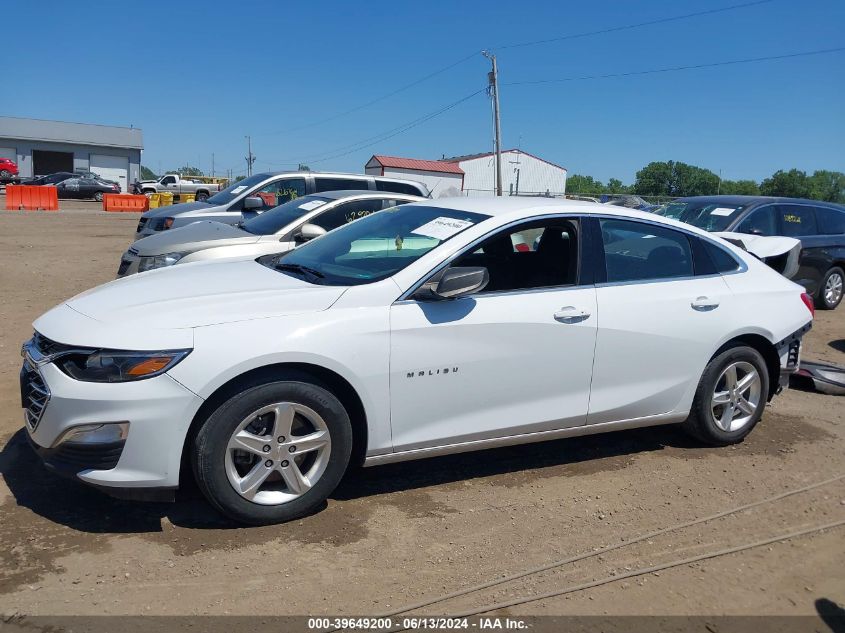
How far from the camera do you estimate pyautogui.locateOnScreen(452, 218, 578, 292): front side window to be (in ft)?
14.6

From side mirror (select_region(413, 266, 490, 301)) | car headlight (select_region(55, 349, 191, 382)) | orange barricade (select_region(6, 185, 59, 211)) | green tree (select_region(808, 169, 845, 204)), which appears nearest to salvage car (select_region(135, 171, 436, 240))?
side mirror (select_region(413, 266, 490, 301))

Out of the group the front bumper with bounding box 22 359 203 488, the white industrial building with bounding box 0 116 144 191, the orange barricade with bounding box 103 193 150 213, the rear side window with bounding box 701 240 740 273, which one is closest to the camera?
the front bumper with bounding box 22 359 203 488

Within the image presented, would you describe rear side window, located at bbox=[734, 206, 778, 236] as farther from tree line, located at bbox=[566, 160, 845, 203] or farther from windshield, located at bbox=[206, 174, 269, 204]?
tree line, located at bbox=[566, 160, 845, 203]

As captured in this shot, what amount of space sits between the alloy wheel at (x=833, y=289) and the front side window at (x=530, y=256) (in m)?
8.60

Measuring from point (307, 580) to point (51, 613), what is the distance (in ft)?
3.32

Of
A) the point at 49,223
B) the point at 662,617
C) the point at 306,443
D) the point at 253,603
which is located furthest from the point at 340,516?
the point at 49,223

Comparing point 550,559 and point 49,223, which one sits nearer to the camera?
point 550,559

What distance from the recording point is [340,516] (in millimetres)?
3939

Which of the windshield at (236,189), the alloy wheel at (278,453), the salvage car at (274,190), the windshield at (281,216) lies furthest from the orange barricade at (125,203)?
the alloy wheel at (278,453)

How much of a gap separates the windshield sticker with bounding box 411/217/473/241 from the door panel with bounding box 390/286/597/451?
43 centimetres

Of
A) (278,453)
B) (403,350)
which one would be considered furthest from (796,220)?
(278,453)

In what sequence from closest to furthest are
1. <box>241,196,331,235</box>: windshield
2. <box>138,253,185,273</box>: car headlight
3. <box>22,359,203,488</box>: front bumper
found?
<box>22,359,203,488</box>: front bumper, <box>138,253,185,273</box>: car headlight, <box>241,196,331,235</box>: windshield

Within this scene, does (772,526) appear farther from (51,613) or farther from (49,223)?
(49,223)

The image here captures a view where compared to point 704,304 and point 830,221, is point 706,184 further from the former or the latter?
point 704,304
